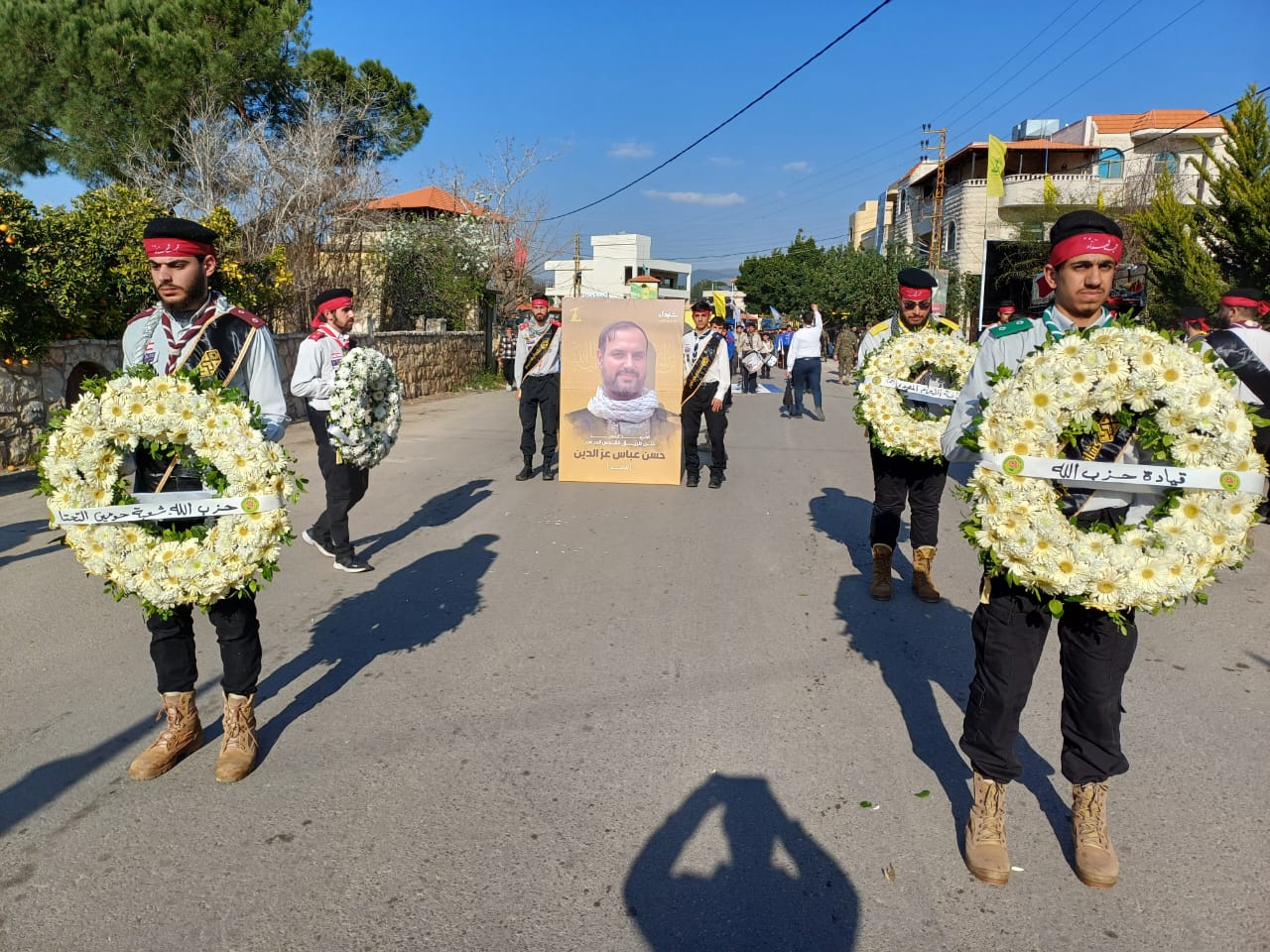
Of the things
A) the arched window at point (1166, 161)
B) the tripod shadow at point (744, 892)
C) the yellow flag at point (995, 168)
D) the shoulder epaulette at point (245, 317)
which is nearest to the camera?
the tripod shadow at point (744, 892)

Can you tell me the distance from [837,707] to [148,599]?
9.97ft

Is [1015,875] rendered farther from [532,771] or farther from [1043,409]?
[532,771]

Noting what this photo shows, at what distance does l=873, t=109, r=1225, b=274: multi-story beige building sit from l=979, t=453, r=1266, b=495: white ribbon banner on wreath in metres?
38.9

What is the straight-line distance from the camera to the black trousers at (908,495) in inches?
241

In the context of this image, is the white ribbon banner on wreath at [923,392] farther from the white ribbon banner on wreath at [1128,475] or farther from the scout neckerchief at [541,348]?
the scout neckerchief at [541,348]

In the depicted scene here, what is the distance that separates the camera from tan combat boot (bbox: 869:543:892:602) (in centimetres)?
623

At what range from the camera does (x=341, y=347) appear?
6.86 meters

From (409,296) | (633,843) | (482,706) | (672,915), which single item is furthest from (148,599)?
(409,296)

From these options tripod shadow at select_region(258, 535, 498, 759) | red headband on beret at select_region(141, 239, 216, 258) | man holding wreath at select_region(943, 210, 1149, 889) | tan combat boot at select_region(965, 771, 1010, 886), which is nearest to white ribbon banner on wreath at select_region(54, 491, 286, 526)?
red headband on beret at select_region(141, 239, 216, 258)

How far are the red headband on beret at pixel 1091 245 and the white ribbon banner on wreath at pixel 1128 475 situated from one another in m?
0.75

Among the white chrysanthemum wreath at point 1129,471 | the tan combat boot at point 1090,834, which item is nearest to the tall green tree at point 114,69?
the white chrysanthemum wreath at point 1129,471

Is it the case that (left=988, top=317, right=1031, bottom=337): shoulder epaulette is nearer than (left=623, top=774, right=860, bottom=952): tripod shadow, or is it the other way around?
(left=623, top=774, right=860, bottom=952): tripod shadow

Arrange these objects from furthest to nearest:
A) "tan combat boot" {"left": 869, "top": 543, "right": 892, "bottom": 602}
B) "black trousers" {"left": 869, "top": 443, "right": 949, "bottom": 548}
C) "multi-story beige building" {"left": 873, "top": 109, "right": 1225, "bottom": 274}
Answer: "multi-story beige building" {"left": 873, "top": 109, "right": 1225, "bottom": 274} → "tan combat boot" {"left": 869, "top": 543, "right": 892, "bottom": 602} → "black trousers" {"left": 869, "top": 443, "right": 949, "bottom": 548}

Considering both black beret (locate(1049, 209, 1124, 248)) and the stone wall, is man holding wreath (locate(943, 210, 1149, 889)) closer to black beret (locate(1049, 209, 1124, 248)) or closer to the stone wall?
black beret (locate(1049, 209, 1124, 248))
